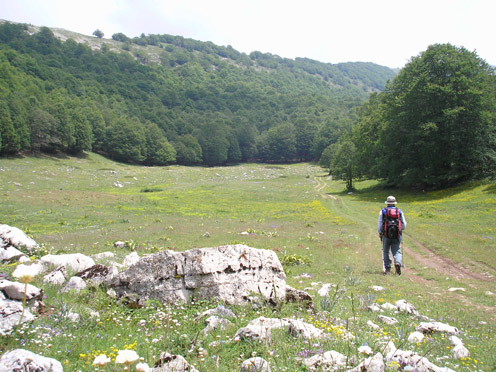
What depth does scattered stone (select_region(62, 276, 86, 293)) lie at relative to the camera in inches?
307

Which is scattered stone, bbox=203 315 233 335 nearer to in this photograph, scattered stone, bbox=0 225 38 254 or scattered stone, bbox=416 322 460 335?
scattered stone, bbox=416 322 460 335

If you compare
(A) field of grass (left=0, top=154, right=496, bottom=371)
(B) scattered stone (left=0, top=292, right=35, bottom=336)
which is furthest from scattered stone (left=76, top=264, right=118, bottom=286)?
(B) scattered stone (left=0, top=292, right=35, bottom=336)

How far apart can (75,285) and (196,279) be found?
2.95 m

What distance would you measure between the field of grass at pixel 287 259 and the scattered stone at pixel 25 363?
0.59 metres

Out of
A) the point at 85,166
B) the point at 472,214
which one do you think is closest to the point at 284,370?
the point at 472,214

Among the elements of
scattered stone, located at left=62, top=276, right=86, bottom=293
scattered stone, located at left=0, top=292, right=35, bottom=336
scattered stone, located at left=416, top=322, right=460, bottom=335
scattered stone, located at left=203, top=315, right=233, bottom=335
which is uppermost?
scattered stone, located at left=0, top=292, right=35, bottom=336

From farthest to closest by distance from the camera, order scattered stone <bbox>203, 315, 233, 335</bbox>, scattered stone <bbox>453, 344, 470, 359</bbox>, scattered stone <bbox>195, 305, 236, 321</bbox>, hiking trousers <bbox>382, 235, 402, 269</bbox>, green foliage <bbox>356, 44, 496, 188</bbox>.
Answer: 1. green foliage <bbox>356, 44, 496, 188</bbox>
2. hiking trousers <bbox>382, 235, 402, 269</bbox>
3. scattered stone <bbox>195, 305, 236, 321</bbox>
4. scattered stone <bbox>203, 315, 233, 335</bbox>
5. scattered stone <bbox>453, 344, 470, 359</bbox>

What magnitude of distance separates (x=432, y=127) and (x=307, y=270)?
3921 cm

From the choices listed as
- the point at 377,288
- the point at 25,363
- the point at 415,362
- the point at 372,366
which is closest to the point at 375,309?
the point at 377,288

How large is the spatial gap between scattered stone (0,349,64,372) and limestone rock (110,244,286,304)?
3.71 meters

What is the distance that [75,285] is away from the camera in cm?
791

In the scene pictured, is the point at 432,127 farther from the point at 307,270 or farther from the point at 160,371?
the point at 160,371

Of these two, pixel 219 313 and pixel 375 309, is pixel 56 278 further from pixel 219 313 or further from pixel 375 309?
pixel 375 309

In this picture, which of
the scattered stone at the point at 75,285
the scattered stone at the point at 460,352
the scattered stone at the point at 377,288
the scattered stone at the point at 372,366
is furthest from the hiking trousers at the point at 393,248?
the scattered stone at the point at 75,285
